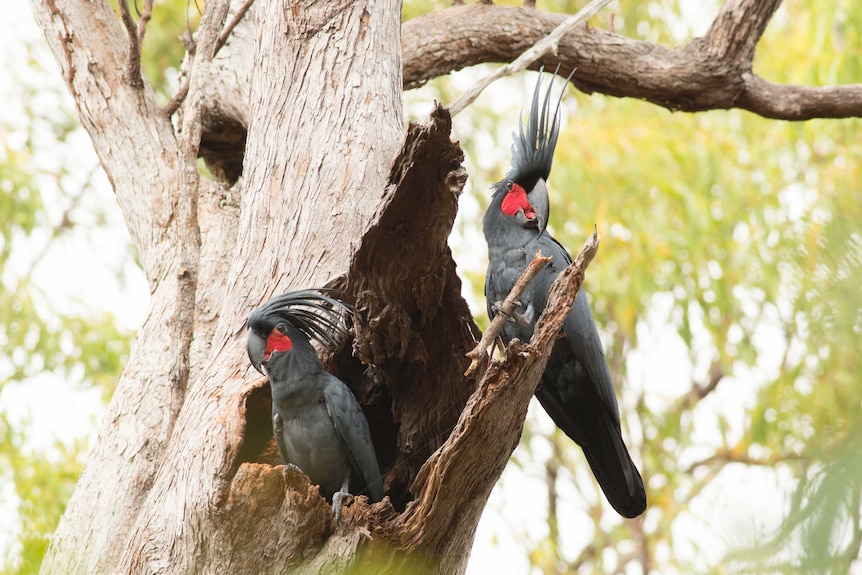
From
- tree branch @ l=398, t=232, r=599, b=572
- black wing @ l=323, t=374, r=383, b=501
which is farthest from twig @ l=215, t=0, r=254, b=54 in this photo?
tree branch @ l=398, t=232, r=599, b=572

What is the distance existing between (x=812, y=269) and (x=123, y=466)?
2.99m


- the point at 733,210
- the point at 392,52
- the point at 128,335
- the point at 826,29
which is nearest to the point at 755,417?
the point at 733,210

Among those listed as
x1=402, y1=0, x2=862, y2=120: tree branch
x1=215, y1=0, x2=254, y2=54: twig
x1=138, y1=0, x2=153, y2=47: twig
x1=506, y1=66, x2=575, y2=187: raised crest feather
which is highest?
x1=402, y1=0, x2=862, y2=120: tree branch

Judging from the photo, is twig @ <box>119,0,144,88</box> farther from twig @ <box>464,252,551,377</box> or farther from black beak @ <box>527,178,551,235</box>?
twig @ <box>464,252,551,377</box>

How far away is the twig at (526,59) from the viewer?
12.8 ft

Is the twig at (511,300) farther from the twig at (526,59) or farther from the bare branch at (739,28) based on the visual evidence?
the bare branch at (739,28)

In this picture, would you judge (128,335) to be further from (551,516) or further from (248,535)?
(248,535)

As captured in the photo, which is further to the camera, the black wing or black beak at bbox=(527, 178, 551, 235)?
black beak at bbox=(527, 178, 551, 235)

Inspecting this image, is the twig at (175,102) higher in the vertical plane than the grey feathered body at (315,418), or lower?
higher

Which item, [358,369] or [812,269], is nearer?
[812,269]

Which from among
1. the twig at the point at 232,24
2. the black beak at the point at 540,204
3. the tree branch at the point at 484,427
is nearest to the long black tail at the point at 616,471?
the black beak at the point at 540,204

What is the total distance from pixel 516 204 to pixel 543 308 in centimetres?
45

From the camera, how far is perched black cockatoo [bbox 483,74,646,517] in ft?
11.3

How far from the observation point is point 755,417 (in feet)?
18.2
